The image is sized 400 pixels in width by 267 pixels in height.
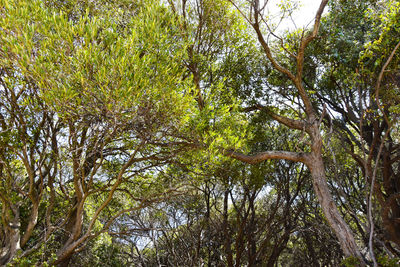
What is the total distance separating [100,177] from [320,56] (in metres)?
8.07

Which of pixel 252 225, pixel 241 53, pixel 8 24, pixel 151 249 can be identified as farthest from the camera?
pixel 151 249

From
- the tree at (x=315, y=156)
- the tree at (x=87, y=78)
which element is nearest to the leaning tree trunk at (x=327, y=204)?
the tree at (x=315, y=156)

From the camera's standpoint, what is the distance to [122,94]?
480 cm

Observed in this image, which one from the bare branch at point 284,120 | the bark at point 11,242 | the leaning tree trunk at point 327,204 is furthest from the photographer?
the bare branch at point 284,120

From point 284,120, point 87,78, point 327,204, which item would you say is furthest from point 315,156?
point 87,78

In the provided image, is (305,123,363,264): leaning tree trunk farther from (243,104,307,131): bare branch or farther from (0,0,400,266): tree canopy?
(243,104,307,131): bare branch

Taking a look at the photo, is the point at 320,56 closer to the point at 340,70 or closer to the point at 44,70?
the point at 340,70

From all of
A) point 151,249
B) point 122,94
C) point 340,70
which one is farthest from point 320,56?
point 151,249

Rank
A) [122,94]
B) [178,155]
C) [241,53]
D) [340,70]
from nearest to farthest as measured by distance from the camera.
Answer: [122,94] → [178,155] → [340,70] → [241,53]

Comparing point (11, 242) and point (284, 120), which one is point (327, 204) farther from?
point (11, 242)

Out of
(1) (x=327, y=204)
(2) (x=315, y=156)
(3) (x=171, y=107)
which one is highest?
(3) (x=171, y=107)

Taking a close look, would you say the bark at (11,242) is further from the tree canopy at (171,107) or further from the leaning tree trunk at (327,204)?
the leaning tree trunk at (327,204)

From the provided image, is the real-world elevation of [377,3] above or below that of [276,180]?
above

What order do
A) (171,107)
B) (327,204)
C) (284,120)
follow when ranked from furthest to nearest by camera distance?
(284,120)
(327,204)
(171,107)
